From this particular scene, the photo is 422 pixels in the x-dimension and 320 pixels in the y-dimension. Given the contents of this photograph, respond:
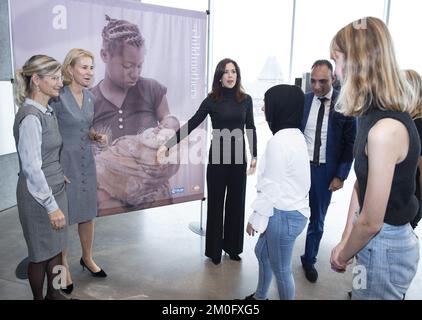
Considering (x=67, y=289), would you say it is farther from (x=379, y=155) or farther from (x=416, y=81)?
(x=416, y=81)

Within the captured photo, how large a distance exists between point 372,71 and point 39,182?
4.97 ft

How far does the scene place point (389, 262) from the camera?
111 centimetres

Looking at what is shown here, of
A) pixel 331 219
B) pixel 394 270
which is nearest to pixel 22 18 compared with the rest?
pixel 394 270

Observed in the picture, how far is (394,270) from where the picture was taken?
112 cm

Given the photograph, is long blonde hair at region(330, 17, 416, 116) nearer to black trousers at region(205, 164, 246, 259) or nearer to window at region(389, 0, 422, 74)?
black trousers at region(205, 164, 246, 259)

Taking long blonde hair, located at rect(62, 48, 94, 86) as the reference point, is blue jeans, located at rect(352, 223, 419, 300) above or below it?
below

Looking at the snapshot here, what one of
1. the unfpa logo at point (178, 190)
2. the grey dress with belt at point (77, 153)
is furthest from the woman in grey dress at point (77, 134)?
the unfpa logo at point (178, 190)

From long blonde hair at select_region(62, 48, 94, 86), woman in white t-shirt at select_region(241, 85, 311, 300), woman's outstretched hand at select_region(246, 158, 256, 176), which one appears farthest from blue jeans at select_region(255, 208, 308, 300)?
long blonde hair at select_region(62, 48, 94, 86)

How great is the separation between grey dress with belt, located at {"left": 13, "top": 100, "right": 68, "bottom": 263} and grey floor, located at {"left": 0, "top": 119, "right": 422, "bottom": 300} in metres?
0.60

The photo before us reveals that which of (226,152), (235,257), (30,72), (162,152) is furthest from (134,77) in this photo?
(235,257)

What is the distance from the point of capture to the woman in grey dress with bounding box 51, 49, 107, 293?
2.06m

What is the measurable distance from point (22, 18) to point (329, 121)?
2.22 metres

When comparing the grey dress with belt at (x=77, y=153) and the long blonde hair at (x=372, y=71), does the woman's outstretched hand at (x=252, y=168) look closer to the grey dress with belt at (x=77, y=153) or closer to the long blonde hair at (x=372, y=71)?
the grey dress with belt at (x=77, y=153)

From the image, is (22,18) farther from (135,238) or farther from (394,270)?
(394,270)
